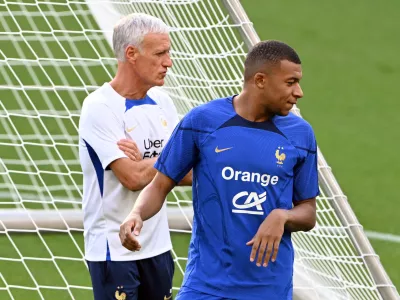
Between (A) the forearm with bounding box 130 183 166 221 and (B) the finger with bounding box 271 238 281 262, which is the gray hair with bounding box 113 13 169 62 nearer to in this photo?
(A) the forearm with bounding box 130 183 166 221

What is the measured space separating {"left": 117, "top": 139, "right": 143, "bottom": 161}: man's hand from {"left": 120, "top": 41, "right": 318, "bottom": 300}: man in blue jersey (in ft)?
1.81

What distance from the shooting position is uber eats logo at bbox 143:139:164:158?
17.8 ft

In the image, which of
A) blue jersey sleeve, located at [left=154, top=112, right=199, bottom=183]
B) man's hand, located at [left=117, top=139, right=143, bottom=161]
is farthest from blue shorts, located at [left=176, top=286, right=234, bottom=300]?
man's hand, located at [left=117, top=139, right=143, bottom=161]

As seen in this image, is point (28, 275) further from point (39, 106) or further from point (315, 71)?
point (315, 71)

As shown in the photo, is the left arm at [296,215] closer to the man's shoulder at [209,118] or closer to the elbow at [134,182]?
the man's shoulder at [209,118]

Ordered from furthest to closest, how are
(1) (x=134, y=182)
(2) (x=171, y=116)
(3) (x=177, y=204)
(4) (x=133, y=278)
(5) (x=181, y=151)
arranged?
(3) (x=177, y=204), (2) (x=171, y=116), (4) (x=133, y=278), (1) (x=134, y=182), (5) (x=181, y=151)

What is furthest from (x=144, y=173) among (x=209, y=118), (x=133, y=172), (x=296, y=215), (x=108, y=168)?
(x=296, y=215)

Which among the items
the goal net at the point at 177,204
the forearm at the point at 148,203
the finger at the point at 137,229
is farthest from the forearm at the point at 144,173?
the goal net at the point at 177,204

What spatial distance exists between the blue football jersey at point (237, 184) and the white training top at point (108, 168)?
644mm

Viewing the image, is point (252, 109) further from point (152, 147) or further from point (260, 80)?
point (152, 147)

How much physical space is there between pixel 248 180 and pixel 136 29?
114 cm

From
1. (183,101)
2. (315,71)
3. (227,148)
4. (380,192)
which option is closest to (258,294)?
(227,148)

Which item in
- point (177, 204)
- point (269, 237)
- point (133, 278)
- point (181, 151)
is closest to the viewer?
point (269, 237)

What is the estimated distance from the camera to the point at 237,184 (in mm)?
4641
